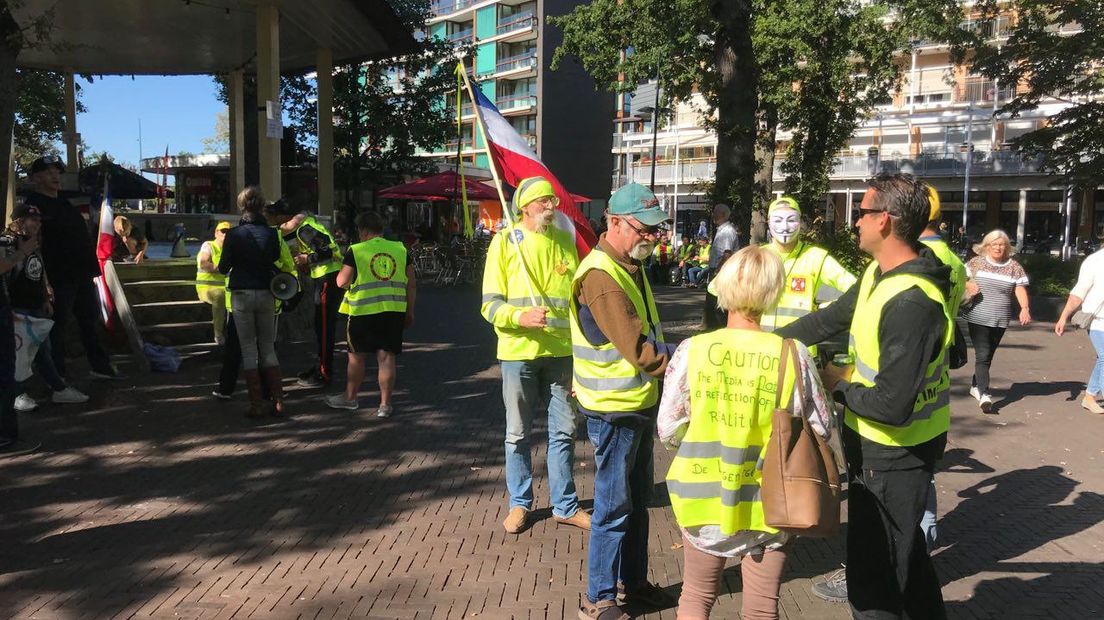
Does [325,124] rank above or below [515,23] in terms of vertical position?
below

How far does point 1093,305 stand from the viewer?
7777 millimetres

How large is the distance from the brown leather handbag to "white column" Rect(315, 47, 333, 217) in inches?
488

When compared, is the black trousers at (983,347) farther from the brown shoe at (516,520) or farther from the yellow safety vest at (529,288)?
the brown shoe at (516,520)

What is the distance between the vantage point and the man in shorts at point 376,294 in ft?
22.8

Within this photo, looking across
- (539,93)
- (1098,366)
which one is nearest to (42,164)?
(1098,366)

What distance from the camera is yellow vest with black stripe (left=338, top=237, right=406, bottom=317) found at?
22.8ft

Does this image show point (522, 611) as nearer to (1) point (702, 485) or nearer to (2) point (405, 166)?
(1) point (702, 485)

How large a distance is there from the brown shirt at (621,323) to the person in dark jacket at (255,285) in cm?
426

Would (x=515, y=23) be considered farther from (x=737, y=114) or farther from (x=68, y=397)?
(x=68, y=397)

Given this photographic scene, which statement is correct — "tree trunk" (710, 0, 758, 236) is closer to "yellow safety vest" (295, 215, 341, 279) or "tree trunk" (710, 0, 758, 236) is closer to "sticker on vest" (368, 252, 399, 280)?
"yellow safety vest" (295, 215, 341, 279)

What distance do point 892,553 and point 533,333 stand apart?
2.24 meters

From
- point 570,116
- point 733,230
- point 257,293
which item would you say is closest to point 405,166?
point 733,230

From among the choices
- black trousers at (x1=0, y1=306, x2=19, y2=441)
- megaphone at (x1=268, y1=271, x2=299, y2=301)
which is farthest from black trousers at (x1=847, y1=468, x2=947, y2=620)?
black trousers at (x1=0, y1=306, x2=19, y2=441)

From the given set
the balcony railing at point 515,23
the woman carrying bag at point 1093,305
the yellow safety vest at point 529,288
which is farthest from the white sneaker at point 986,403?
the balcony railing at point 515,23
